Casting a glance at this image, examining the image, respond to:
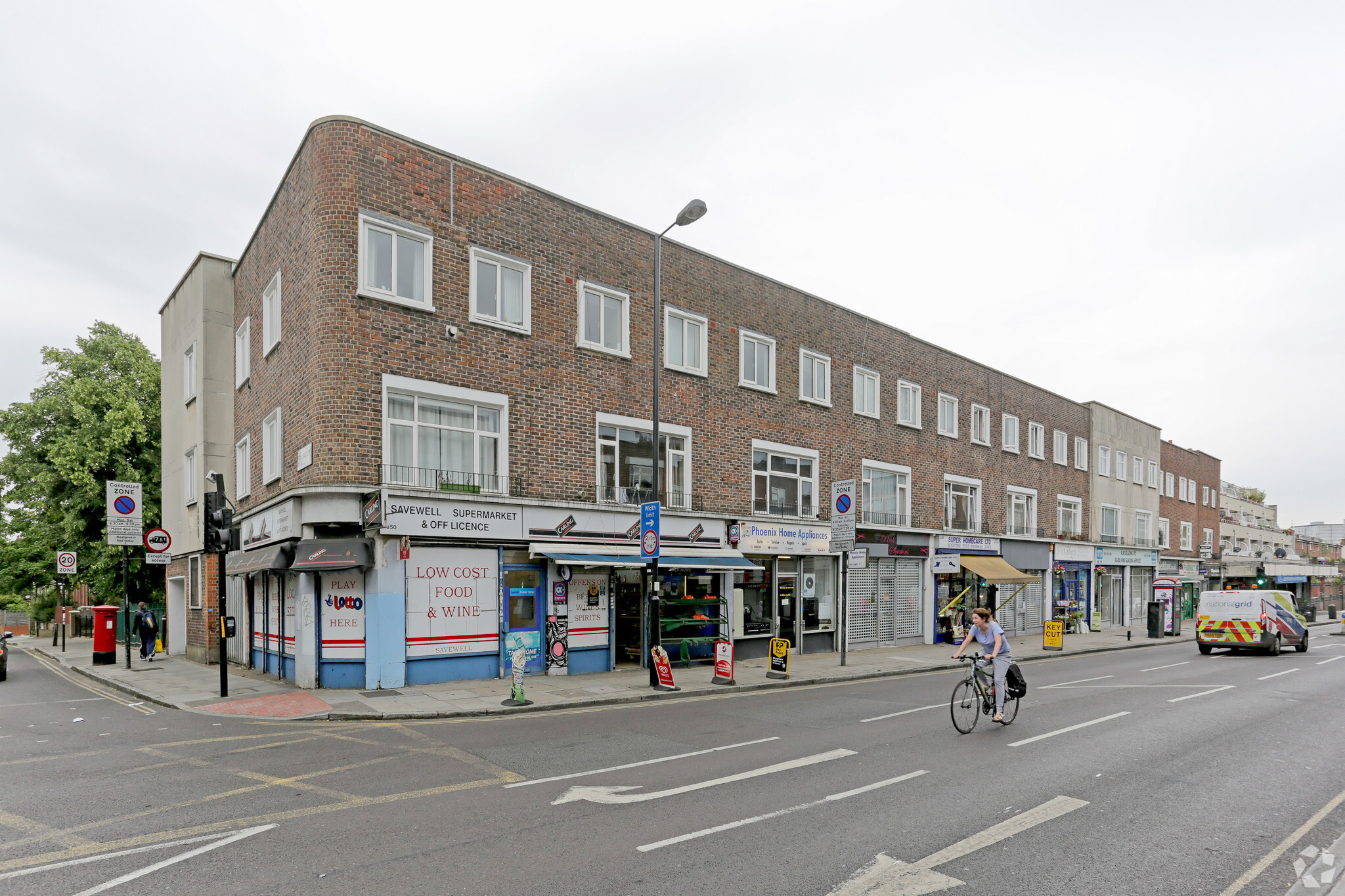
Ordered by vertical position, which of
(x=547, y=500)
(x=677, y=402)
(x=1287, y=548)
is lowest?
(x=1287, y=548)

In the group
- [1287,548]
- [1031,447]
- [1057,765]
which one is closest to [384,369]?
[1057,765]

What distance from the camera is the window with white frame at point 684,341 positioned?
834 inches

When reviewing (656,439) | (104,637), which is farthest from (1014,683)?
(104,637)

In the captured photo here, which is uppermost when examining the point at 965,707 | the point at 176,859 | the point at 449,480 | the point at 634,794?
the point at 449,480

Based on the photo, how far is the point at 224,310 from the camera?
23719mm

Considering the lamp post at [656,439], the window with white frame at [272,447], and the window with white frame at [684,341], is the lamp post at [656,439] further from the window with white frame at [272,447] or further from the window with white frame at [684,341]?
the window with white frame at [272,447]

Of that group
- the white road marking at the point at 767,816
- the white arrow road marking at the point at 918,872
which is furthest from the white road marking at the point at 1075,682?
the white arrow road marking at the point at 918,872

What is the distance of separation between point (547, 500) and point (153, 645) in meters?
15.7

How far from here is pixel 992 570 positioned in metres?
30.2

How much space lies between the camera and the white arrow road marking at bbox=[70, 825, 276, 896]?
18.4 ft

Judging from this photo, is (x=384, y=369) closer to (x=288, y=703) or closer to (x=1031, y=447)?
(x=288, y=703)

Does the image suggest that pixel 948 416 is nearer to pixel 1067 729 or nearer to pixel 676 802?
pixel 1067 729

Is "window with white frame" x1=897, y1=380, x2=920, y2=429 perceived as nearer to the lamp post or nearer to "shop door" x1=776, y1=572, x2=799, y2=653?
"shop door" x1=776, y1=572, x2=799, y2=653

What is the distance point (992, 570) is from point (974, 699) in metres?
20.2
